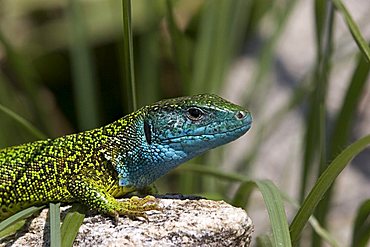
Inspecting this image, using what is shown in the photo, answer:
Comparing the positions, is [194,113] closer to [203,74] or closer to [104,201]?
[104,201]

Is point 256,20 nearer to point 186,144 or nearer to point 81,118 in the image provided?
point 81,118

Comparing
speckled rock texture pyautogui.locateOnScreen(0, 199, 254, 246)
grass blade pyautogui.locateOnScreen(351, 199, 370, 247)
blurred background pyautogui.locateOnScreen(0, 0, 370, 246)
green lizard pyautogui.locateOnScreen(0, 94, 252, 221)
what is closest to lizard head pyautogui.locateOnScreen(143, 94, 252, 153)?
green lizard pyautogui.locateOnScreen(0, 94, 252, 221)

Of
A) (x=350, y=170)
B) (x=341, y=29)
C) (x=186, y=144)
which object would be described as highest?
(x=186, y=144)

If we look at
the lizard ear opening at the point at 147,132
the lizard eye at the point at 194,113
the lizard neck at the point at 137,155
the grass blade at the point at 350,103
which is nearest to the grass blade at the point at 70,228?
the lizard neck at the point at 137,155

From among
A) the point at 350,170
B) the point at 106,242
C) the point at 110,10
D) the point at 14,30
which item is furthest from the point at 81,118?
the point at 106,242

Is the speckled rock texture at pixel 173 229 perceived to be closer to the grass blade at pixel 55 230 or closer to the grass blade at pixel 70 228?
the grass blade at pixel 70 228

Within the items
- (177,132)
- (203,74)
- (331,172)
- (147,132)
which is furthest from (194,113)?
(203,74)
